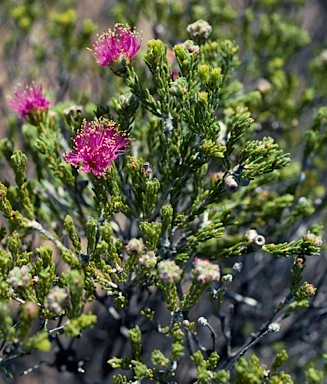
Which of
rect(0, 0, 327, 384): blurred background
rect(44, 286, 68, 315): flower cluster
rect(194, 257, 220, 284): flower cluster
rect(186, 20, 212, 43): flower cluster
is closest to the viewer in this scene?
rect(44, 286, 68, 315): flower cluster

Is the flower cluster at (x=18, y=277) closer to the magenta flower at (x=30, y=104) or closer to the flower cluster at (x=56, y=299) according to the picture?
the flower cluster at (x=56, y=299)

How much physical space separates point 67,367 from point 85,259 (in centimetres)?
100

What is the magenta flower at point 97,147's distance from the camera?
6.75 feet

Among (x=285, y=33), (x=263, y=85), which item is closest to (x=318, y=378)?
(x=263, y=85)

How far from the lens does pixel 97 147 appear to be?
2.06m

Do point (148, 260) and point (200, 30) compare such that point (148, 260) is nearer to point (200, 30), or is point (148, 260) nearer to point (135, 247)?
point (135, 247)

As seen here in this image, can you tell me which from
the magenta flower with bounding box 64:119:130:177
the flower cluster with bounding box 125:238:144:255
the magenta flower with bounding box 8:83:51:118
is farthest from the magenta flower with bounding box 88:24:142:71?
the flower cluster with bounding box 125:238:144:255

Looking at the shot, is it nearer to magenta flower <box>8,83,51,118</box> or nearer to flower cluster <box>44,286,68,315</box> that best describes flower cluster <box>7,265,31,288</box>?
flower cluster <box>44,286,68,315</box>

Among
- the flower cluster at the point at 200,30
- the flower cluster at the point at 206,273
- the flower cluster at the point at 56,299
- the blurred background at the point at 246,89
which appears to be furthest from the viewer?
the blurred background at the point at 246,89

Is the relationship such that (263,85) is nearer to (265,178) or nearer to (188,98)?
(265,178)

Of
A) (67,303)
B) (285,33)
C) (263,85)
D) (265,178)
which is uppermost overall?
(285,33)

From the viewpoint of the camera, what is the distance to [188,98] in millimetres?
2018

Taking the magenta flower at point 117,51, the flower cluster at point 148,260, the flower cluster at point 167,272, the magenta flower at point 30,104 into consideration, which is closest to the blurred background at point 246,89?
the magenta flower at point 30,104

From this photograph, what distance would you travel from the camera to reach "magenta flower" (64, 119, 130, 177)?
2.06m
